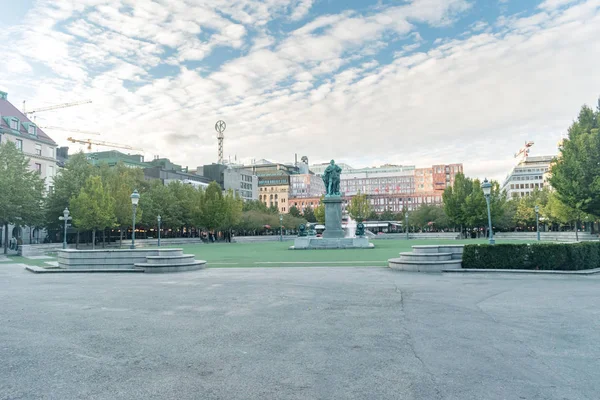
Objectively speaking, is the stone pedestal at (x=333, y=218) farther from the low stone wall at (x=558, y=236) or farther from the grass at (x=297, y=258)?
the low stone wall at (x=558, y=236)

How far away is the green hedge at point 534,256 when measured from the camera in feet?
53.0

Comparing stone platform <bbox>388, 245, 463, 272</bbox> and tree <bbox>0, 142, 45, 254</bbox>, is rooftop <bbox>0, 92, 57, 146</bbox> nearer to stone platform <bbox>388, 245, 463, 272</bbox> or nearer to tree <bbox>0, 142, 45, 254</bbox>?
tree <bbox>0, 142, 45, 254</bbox>

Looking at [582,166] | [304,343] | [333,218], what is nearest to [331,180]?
[333,218]

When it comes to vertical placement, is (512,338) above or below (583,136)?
below

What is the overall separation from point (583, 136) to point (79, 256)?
1505 inches

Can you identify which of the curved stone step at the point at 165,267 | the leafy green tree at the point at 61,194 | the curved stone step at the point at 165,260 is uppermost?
the leafy green tree at the point at 61,194

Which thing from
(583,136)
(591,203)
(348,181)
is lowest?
(591,203)

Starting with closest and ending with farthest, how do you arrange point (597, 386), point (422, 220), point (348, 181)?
point (597, 386), point (422, 220), point (348, 181)

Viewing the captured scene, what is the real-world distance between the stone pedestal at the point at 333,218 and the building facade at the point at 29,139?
38.6 m

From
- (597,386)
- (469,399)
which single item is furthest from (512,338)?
(469,399)

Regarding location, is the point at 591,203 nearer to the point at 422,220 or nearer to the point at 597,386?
the point at 597,386

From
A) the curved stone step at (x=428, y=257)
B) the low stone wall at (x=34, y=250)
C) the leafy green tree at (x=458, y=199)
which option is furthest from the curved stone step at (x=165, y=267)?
the leafy green tree at (x=458, y=199)

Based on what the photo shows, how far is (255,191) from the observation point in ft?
478

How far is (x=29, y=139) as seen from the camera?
191ft
